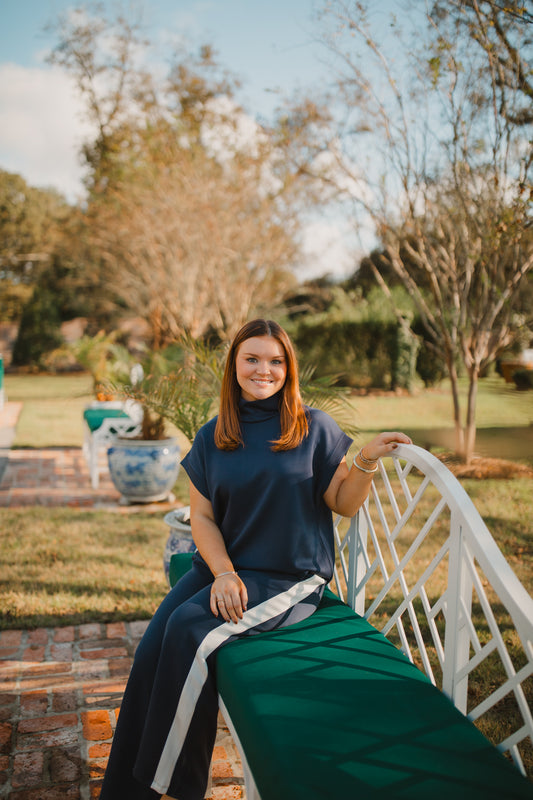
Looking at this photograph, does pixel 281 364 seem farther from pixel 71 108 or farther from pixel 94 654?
pixel 71 108

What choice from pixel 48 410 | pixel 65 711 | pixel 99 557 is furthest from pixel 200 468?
pixel 48 410

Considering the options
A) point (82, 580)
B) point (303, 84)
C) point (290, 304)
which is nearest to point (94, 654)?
point (82, 580)

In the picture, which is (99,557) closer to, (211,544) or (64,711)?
(64,711)

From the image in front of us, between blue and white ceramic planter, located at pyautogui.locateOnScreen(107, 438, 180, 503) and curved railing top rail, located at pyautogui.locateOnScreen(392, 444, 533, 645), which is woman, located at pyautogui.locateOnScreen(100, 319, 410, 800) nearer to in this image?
curved railing top rail, located at pyautogui.locateOnScreen(392, 444, 533, 645)

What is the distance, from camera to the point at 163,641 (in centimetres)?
202

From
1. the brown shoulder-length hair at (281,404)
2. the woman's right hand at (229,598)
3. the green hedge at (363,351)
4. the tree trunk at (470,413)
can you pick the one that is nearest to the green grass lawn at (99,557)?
the tree trunk at (470,413)

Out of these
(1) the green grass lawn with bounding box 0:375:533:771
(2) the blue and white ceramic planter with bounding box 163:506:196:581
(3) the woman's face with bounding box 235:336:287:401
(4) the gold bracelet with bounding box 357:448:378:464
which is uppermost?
(3) the woman's face with bounding box 235:336:287:401

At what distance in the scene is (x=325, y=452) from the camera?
233 centimetres

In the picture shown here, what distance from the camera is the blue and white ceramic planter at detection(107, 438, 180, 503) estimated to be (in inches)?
247

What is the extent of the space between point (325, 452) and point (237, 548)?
1.63 feet

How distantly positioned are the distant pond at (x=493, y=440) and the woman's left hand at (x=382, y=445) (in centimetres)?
718

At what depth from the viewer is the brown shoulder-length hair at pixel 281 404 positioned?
231 cm

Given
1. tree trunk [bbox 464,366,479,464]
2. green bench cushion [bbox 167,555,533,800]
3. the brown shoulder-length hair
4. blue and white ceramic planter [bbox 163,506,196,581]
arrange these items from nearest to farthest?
green bench cushion [bbox 167,555,533,800], the brown shoulder-length hair, blue and white ceramic planter [bbox 163,506,196,581], tree trunk [bbox 464,366,479,464]

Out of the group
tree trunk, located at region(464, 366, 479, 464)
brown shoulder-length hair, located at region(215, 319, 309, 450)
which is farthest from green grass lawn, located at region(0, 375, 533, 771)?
brown shoulder-length hair, located at region(215, 319, 309, 450)
